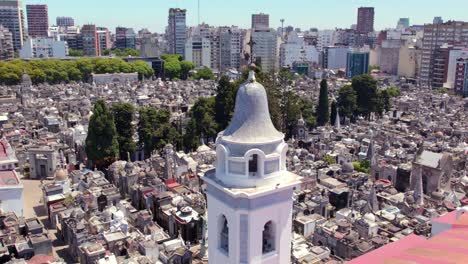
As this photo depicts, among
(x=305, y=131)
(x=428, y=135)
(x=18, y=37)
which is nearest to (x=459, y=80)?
(x=428, y=135)

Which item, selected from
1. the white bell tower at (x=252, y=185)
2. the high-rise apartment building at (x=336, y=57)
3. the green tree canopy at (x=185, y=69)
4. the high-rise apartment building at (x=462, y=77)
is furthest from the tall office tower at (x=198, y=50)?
the white bell tower at (x=252, y=185)

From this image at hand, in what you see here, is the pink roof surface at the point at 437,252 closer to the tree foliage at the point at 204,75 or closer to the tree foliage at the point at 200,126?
the tree foliage at the point at 200,126

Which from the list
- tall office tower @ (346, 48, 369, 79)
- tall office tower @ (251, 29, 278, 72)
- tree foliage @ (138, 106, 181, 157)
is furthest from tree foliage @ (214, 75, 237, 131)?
tall office tower @ (346, 48, 369, 79)

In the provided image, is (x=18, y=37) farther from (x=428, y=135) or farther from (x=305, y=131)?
(x=428, y=135)

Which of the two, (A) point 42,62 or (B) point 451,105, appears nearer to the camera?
(B) point 451,105

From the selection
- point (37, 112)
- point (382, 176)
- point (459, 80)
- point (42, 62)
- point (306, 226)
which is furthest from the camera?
point (42, 62)

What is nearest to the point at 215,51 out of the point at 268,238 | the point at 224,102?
the point at 224,102
